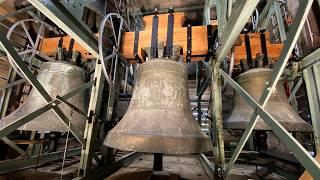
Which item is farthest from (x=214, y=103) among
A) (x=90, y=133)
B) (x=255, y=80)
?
(x=90, y=133)

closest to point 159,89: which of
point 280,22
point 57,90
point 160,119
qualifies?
point 160,119

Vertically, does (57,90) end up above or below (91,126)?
above

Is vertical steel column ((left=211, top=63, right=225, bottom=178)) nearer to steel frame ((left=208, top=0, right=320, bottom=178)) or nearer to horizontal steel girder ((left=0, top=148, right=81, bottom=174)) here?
steel frame ((left=208, top=0, right=320, bottom=178))

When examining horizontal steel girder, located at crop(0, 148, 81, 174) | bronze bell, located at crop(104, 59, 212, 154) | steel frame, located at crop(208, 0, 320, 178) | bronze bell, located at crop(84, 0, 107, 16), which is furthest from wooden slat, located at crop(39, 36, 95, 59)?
steel frame, located at crop(208, 0, 320, 178)

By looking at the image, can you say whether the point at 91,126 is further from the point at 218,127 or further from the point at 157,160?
the point at 218,127

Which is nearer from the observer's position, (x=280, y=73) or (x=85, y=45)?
(x=280, y=73)

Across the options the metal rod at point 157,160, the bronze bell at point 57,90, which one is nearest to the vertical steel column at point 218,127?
the metal rod at point 157,160

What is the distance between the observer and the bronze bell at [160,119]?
984mm

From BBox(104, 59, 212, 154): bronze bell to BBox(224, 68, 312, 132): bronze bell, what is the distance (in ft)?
1.80

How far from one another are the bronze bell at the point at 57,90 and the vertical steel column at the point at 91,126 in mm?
77

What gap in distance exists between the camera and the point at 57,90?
1691mm

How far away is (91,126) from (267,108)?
166cm

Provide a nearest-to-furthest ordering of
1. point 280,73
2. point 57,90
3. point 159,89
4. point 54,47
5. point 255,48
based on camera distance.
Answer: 1. point 280,73
2. point 159,89
3. point 57,90
4. point 255,48
5. point 54,47

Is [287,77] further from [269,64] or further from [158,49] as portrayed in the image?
[158,49]
